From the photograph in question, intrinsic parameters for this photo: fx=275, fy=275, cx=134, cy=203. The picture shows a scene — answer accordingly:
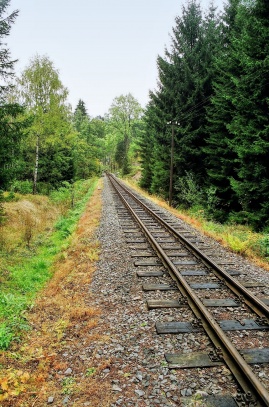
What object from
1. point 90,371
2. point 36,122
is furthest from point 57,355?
point 36,122

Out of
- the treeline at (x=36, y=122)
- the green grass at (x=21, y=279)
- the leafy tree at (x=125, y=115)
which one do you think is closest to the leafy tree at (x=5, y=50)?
the treeline at (x=36, y=122)

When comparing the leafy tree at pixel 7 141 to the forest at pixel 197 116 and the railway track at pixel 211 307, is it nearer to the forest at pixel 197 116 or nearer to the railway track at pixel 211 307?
the forest at pixel 197 116

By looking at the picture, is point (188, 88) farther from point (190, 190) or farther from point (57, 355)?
point (57, 355)

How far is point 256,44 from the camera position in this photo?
1086 centimetres

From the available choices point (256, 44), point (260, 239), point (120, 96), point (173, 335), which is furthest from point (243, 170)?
point (120, 96)

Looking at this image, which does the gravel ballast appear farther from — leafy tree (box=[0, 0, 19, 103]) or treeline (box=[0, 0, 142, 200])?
leafy tree (box=[0, 0, 19, 103])

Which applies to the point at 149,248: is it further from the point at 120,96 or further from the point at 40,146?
the point at 120,96

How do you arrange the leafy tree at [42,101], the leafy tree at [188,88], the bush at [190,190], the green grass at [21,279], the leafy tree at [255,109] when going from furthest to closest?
the leafy tree at [42,101]
the leafy tree at [188,88]
the bush at [190,190]
the leafy tree at [255,109]
the green grass at [21,279]

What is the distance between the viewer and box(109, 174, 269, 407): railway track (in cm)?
332

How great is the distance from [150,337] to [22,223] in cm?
1094

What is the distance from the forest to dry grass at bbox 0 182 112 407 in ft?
23.6

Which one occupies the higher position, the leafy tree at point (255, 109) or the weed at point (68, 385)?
the leafy tree at point (255, 109)

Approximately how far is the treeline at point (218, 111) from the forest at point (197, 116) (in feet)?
0.18

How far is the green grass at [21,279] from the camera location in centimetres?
477
